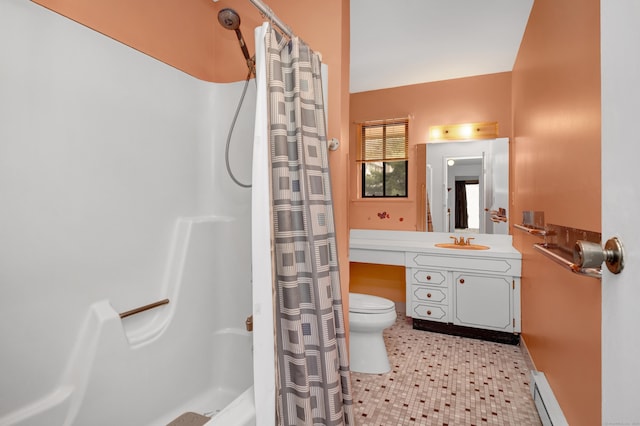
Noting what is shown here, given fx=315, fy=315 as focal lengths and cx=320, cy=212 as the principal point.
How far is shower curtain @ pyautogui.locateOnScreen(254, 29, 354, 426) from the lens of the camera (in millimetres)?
1270

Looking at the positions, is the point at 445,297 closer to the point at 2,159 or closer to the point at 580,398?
the point at 580,398

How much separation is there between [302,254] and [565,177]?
1240mm

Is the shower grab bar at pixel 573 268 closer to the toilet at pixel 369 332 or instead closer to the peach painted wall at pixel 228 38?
the peach painted wall at pixel 228 38

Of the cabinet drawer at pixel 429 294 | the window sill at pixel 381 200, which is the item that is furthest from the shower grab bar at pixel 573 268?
the window sill at pixel 381 200

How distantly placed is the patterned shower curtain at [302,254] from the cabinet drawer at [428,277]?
163 centimetres

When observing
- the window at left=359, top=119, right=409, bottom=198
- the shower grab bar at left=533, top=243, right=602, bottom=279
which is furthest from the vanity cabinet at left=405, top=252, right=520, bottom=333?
the shower grab bar at left=533, top=243, right=602, bottom=279

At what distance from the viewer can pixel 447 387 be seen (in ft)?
6.68

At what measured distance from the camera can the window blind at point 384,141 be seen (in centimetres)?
348

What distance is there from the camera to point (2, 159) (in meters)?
1.11

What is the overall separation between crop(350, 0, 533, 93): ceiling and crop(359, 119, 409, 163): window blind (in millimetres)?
472

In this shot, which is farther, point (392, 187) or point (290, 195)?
point (392, 187)

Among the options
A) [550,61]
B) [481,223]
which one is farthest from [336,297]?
A: [481,223]

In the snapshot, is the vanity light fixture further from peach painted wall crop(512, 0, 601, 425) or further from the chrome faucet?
the chrome faucet

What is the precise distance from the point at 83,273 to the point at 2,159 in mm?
514
